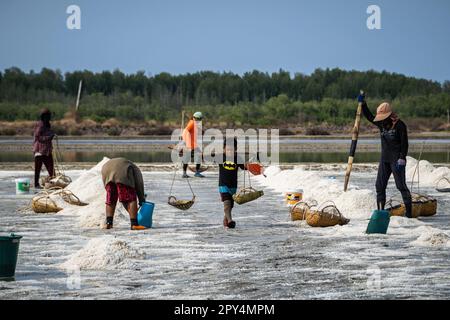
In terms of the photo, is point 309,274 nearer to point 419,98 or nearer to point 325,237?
point 325,237

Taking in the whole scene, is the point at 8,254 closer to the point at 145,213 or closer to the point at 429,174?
the point at 145,213

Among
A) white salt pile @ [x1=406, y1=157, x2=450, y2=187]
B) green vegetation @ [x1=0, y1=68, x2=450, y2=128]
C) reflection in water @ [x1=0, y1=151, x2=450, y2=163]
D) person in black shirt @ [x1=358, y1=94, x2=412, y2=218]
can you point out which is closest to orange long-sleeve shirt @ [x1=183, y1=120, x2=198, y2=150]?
white salt pile @ [x1=406, y1=157, x2=450, y2=187]

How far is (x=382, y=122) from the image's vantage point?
13.8 m

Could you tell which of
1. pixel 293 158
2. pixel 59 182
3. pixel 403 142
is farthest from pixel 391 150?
pixel 293 158

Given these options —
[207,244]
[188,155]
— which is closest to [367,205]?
[207,244]

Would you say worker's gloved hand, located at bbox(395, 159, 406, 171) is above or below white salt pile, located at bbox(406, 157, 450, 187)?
above

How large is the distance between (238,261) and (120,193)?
286cm

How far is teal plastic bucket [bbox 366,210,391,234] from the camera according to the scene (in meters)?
12.3

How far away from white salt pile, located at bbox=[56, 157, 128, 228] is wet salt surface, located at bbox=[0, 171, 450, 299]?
237 millimetres

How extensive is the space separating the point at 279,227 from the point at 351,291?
4750 mm

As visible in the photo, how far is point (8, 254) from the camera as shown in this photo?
923 centimetres

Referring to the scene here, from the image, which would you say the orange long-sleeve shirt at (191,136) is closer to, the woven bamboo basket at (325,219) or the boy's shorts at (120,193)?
the woven bamboo basket at (325,219)

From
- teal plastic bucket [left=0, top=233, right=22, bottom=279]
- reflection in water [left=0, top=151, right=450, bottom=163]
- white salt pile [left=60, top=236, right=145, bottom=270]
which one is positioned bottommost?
reflection in water [left=0, top=151, right=450, bottom=163]

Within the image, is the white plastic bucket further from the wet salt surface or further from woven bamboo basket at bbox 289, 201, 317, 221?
woven bamboo basket at bbox 289, 201, 317, 221
